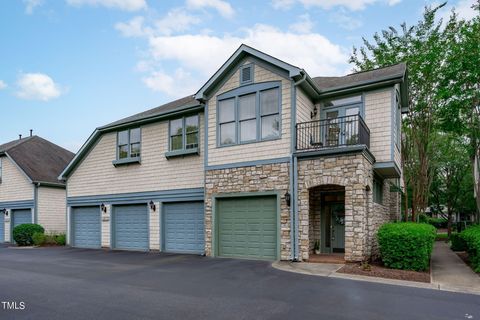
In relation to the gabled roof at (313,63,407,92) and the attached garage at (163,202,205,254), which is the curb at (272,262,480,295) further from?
the gabled roof at (313,63,407,92)

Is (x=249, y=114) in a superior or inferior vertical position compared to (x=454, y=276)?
superior

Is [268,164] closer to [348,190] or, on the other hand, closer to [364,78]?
[348,190]

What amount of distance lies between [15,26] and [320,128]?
13.3 metres

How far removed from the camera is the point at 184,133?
1595 centimetres

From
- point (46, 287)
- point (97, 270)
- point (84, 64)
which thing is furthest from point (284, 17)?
point (46, 287)

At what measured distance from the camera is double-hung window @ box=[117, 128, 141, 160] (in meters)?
17.5

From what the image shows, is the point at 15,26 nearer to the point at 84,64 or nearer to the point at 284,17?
the point at 84,64

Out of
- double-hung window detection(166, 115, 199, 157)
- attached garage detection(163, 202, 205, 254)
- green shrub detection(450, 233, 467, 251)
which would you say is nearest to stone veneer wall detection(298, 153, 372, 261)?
attached garage detection(163, 202, 205, 254)

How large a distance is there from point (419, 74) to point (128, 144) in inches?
559

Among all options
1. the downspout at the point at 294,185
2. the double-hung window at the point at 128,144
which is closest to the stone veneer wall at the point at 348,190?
the downspout at the point at 294,185

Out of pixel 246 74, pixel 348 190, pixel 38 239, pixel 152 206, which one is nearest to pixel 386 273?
pixel 348 190

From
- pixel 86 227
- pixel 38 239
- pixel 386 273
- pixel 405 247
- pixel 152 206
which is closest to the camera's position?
pixel 386 273

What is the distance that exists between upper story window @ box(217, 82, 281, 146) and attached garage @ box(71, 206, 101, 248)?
9136 millimetres

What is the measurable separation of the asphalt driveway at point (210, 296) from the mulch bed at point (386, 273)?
1.04m
